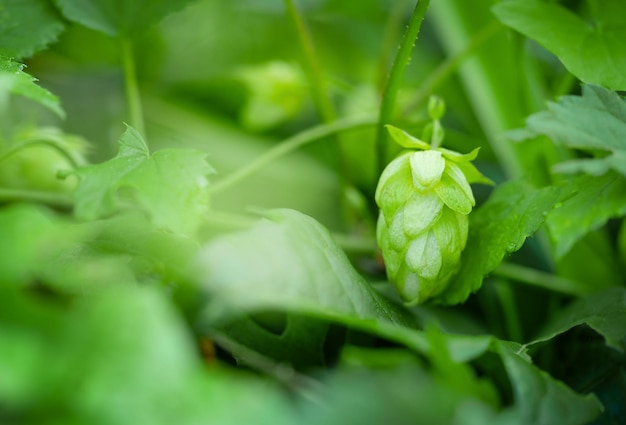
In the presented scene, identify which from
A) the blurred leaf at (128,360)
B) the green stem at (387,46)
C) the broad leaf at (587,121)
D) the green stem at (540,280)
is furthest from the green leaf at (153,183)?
the green stem at (387,46)

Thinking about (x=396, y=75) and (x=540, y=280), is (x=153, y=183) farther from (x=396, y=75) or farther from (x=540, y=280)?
(x=540, y=280)

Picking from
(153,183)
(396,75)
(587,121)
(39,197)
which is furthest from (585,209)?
A: (39,197)

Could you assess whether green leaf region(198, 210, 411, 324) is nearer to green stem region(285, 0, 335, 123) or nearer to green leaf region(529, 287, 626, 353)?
green leaf region(529, 287, 626, 353)

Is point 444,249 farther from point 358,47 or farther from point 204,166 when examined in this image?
point 358,47

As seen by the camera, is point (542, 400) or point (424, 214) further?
point (424, 214)

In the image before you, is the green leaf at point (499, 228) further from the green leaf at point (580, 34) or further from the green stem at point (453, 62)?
the green stem at point (453, 62)

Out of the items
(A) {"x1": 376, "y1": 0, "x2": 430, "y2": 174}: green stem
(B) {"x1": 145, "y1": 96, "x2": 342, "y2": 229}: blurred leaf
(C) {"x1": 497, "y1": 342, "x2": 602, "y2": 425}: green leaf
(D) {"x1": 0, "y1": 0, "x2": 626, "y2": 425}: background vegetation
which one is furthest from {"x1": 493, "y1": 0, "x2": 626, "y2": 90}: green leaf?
(B) {"x1": 145, "y1": 96, "x2": 342, "y2": 229}: blurred leaf

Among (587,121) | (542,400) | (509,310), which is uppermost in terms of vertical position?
(587,121)
